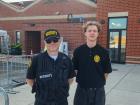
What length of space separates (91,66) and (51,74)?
0.80 m

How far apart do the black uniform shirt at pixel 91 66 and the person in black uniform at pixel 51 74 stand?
0.53 m

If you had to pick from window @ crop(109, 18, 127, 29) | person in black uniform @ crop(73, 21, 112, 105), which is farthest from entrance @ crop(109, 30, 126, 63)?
person in black uniform @ crop(73, 21, 112, 105)

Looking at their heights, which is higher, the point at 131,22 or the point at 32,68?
the point at 131,22

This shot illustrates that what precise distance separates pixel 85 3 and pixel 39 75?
20.7 m

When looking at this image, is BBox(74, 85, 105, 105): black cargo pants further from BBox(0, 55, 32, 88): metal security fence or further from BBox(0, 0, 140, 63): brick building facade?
BBox(0, 0, 140, 63): brick building facade

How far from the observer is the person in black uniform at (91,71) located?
3936mm

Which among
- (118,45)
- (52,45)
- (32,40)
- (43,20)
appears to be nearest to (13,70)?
(52,45)

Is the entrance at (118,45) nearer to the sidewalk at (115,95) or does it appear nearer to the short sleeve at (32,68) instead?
the sidewalk at (115,95)

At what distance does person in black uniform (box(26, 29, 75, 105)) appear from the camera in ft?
11.0

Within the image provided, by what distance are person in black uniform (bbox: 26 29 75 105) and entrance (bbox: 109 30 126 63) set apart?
51.6ft

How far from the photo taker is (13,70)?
35.0 feet

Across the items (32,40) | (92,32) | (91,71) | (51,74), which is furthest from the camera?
(32,40)

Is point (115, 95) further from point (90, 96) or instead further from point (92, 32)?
point (92, 32)

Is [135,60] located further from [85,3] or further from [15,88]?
[15,88]
